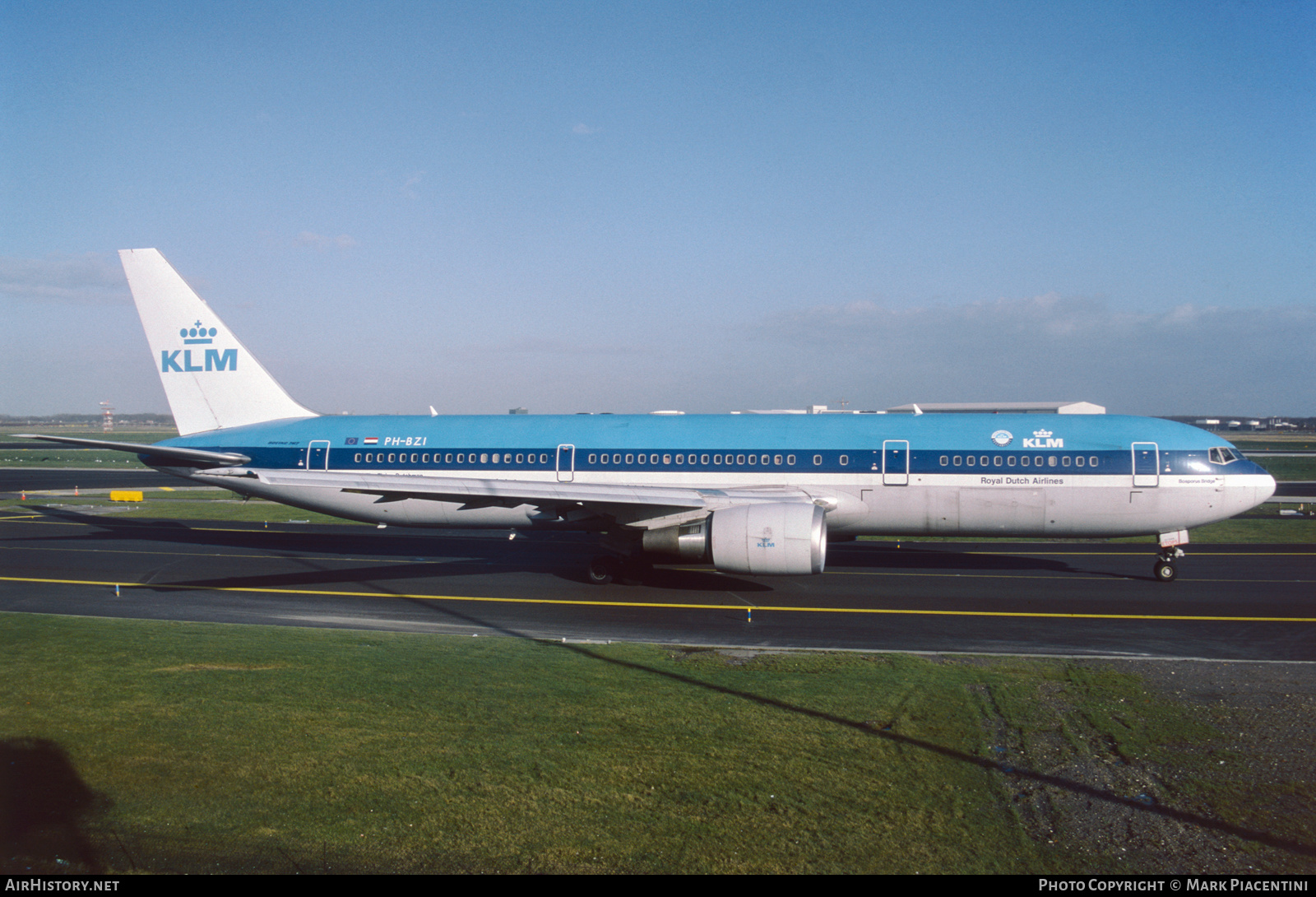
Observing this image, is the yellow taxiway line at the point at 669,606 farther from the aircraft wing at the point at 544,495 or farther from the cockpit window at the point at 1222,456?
the cockpit window at the point at 1222,456

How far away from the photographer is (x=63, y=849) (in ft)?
23.4

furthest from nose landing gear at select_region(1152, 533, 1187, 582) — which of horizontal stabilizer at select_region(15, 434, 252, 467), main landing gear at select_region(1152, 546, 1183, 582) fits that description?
horizontal stabilizer at select_region(15, 434, 252, 467)

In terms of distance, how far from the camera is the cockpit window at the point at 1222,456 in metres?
21.5

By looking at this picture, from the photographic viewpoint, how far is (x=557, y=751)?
9492 millimetres

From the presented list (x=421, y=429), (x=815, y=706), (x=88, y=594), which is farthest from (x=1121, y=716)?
(x=88, y=594)

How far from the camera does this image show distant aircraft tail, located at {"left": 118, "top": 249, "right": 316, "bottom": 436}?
26.1 metres

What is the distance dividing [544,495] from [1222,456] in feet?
61.1

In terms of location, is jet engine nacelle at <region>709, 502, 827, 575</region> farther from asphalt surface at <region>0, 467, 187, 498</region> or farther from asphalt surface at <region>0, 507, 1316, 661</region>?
asphalt surface at <region>0, 467, 187, 498</region>

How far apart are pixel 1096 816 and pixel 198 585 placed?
21652 mm

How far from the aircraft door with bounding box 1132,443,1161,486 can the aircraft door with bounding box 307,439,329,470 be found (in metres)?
24.0

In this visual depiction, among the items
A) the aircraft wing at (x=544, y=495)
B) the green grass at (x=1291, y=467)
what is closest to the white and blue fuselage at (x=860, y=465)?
the aircraft wing at (x=544, y=495)

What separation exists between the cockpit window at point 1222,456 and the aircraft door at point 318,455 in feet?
86.1

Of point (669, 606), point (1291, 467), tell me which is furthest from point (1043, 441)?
point (1291, 467)

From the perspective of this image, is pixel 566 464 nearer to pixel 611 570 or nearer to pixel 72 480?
pixel 611 570
